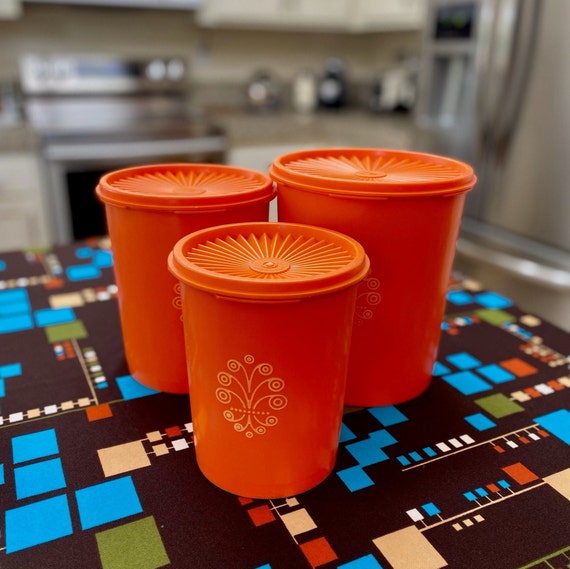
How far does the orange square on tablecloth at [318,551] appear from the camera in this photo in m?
0.48

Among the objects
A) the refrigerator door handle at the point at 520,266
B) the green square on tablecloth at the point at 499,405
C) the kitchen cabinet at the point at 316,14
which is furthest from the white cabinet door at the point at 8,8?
the green square on tablecloth at the point at 499,405

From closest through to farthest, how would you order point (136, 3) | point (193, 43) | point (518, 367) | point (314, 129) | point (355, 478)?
point (355, 478) < point (518, 367) < point (136, 3) < point (314, 129) < point (193, 43)

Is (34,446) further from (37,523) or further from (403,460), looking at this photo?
(403,460)

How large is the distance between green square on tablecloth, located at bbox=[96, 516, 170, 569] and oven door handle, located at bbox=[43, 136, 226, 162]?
197 cm

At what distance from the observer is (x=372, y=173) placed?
0.67 metres

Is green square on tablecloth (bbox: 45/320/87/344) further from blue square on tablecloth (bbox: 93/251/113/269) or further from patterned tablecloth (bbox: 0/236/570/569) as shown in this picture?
blue square on tablecloth (bbox: 93/251/113/269)

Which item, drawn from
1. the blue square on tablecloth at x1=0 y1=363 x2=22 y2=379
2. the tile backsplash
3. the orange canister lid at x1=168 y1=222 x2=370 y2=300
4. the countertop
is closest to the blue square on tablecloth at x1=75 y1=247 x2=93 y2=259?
the blue square on tablecloth at x1=0 y1=363 x2=22 y2=379

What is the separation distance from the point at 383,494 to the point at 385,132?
2.04 m

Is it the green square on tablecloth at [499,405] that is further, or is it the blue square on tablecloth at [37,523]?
the green square on tablecloth at [499,405]

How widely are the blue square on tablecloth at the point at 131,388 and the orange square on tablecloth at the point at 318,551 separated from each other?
11.8 inches

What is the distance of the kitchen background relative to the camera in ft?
6.99

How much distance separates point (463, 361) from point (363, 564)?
0.40 meters

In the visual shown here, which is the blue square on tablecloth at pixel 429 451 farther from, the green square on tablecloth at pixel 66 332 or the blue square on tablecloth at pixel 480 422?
the green square on tablecloth at pixel 66 332

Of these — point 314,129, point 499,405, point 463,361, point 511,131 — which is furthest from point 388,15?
point 499,405
